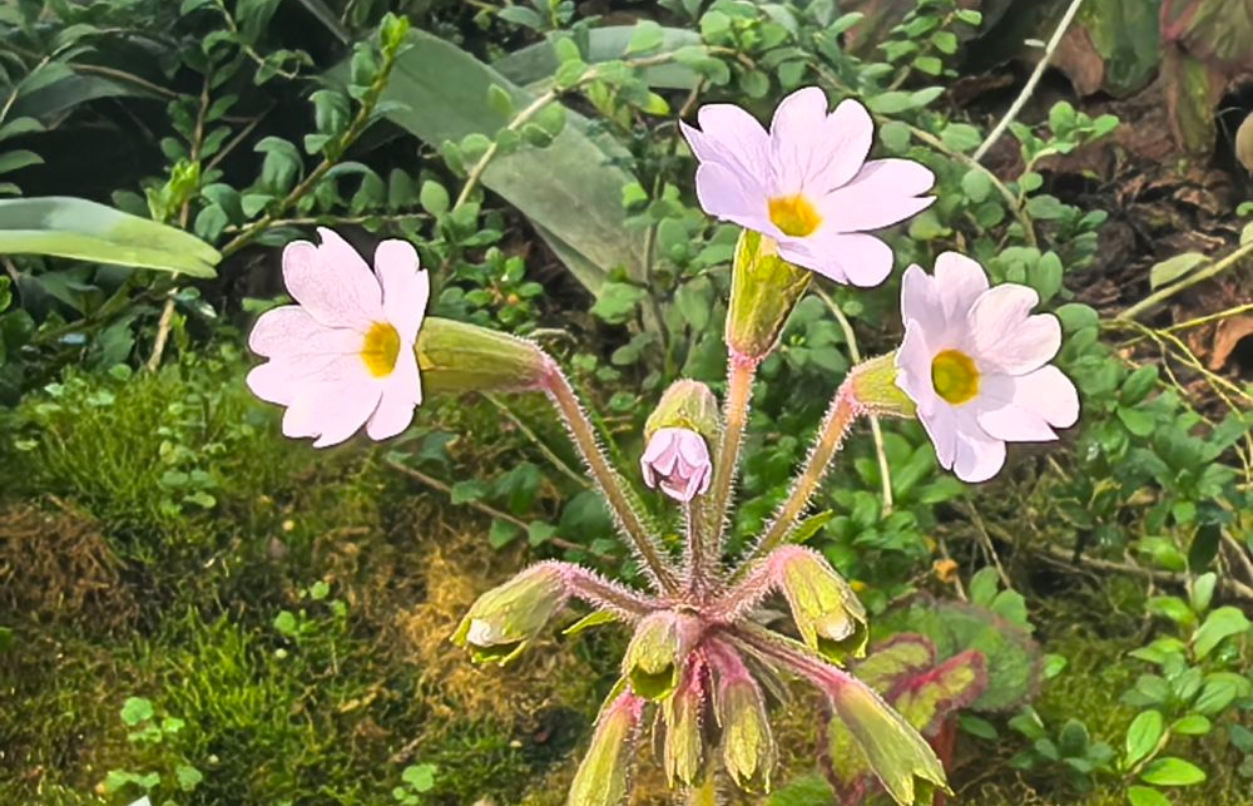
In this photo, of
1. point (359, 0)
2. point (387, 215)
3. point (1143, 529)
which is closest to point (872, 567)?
point (1143, 529)

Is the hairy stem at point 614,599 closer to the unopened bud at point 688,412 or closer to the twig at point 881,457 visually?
the unopened bud at point 688,412

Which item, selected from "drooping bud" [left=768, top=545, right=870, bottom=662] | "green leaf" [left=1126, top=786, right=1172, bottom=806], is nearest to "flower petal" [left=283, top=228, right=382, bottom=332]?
"drooping bud" [left=768, top=545, right=870, bottom=662]

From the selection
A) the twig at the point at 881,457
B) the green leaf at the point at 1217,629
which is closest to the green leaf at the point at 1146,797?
the green leaf at the point at 1217,629

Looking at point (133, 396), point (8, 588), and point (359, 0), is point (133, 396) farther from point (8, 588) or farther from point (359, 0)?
point (359, 0)

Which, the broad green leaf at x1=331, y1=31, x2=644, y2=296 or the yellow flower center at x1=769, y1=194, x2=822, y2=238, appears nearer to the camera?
the yellow flower center at x1=769, y1=194, x2=822, y2=238

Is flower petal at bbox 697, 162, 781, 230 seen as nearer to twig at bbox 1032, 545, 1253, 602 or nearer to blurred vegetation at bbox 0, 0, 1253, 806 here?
blurred vegetation at bbox 0, 0, 1253, 806

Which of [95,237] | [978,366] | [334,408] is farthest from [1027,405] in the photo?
[95,237]

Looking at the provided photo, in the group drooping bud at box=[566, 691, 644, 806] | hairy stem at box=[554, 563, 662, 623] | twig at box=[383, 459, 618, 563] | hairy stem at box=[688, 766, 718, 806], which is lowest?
twig at box=[383, 459, 618, 563]
